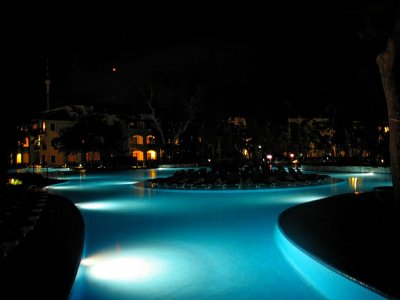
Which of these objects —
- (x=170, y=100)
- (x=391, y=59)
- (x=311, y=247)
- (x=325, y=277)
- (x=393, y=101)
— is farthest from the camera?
(x=170, y=100)

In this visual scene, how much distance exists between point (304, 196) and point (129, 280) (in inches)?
431

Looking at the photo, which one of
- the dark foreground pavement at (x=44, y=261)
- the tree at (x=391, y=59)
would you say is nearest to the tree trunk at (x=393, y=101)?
the tree at (x=391, y=59)

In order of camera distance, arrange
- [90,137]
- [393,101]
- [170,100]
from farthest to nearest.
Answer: [90,137], [170,100], [393,101]

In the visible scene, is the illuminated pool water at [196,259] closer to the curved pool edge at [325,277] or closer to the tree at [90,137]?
the curved pool edge at [325,277]

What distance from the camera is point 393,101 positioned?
9656mm

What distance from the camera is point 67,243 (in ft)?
24.2

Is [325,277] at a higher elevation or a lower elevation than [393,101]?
lower

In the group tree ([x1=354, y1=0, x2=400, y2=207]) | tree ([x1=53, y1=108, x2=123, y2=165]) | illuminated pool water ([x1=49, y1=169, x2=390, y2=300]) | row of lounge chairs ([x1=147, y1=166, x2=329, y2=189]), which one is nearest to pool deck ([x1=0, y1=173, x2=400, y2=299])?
illuminated pool water ([x1=49, y1=169, x2=390, y2=300])

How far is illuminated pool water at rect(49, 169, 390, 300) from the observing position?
5.61m

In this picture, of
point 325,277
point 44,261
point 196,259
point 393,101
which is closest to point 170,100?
point 393,101

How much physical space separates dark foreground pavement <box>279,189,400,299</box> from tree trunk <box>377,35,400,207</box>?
0.74 metres

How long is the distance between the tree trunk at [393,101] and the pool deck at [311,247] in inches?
30.5

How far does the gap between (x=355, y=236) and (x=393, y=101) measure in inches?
153

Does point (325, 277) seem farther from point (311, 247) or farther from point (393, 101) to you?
point (393, 101)
